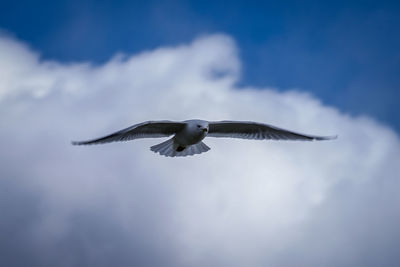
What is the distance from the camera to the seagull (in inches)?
520

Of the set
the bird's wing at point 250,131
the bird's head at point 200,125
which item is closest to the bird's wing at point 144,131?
the bird's head at point 200,125

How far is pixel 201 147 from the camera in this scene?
14.3 meters

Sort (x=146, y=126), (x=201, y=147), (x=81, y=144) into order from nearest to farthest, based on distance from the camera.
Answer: (x=81, y=144), (x=146, y=126), (x=201, y=147)

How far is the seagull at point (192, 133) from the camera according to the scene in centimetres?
1320

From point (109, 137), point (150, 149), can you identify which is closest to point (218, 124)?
point (150, 149)

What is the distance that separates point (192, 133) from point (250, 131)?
1743mm

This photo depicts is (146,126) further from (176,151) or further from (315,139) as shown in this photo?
(315,139)

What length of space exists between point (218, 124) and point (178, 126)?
0.95 metres

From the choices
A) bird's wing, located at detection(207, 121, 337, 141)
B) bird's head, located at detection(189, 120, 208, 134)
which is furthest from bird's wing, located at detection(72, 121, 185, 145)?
bird's wing, located at detection(207, 121, 337, 141)

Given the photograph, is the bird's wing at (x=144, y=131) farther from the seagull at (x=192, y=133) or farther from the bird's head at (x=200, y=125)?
the bird's head at (x=200, y=125)

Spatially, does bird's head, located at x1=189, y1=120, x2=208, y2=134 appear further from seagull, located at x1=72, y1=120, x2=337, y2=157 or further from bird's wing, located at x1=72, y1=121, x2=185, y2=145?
bird's wing, located at x1=72, y1=121, x2=185, y2=145

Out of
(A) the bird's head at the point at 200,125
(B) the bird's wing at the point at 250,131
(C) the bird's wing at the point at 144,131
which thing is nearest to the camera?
(C) the bird's wing at the point at 144,131

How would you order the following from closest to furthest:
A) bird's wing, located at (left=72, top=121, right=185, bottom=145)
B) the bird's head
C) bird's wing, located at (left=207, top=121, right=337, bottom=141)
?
1. bird's wing, located at (left=72, top=121, right=185, bottom=145)
2. the bird's head
3. bird's wing, located at (left=207, top=121, right=337, bottom=141)

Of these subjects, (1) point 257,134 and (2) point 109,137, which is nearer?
(2) point 109,137
